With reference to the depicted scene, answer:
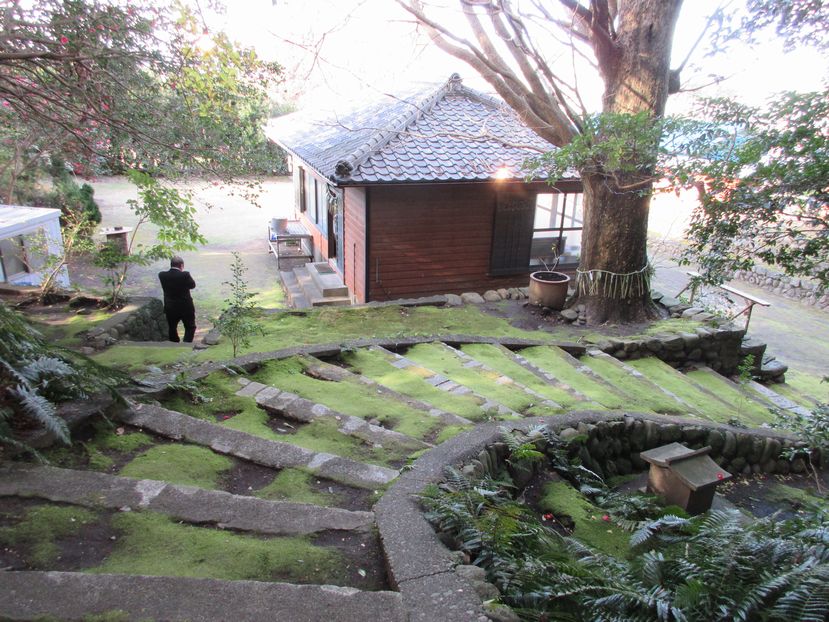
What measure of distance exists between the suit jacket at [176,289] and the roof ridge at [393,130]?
3262mm

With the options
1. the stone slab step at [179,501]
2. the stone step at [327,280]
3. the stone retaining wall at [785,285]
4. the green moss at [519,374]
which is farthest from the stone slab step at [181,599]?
the stone retaining wall at [785,285]

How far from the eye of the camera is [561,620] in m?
2.85

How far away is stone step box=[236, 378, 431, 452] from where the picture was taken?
4766mm

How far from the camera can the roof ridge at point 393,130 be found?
1022cm

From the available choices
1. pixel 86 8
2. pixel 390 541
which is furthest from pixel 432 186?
pixel 390 541

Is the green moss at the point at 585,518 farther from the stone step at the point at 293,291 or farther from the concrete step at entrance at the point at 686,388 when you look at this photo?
the stone step at the point at 293,291

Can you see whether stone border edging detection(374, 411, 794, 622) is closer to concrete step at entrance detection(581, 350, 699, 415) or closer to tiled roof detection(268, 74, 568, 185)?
concrete step at entrance detection(581, 350, 699, 415)

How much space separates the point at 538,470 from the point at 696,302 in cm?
811

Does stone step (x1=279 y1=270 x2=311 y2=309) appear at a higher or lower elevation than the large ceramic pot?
lower

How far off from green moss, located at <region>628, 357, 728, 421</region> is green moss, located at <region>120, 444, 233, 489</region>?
19.6 ft

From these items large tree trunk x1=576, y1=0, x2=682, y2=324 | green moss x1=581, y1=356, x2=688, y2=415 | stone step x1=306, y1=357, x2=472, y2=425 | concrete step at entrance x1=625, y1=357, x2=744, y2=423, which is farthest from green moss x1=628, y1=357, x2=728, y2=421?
stone step x1=306, y1=357, x2=472, y2=425

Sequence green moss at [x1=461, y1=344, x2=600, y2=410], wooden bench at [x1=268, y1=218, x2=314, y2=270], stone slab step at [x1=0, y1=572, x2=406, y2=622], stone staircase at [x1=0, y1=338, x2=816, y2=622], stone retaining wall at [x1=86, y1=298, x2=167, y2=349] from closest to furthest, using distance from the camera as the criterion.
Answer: stone slab step at [x1=0, y1=572, x2=406, y2=622]
stone staircase at [x1=0, y1=338, x2=816, y2=622]
green moss at [x1=461, y1=344, x2=600, y2=410]
stone retaining wall at [x1=86, y1=298, x2=167, y2=349]
wooden bench at [x1=268, y1=218, x2=314, y2=270]

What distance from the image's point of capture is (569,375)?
7.73 metres

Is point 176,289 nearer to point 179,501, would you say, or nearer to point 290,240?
point 179,501
